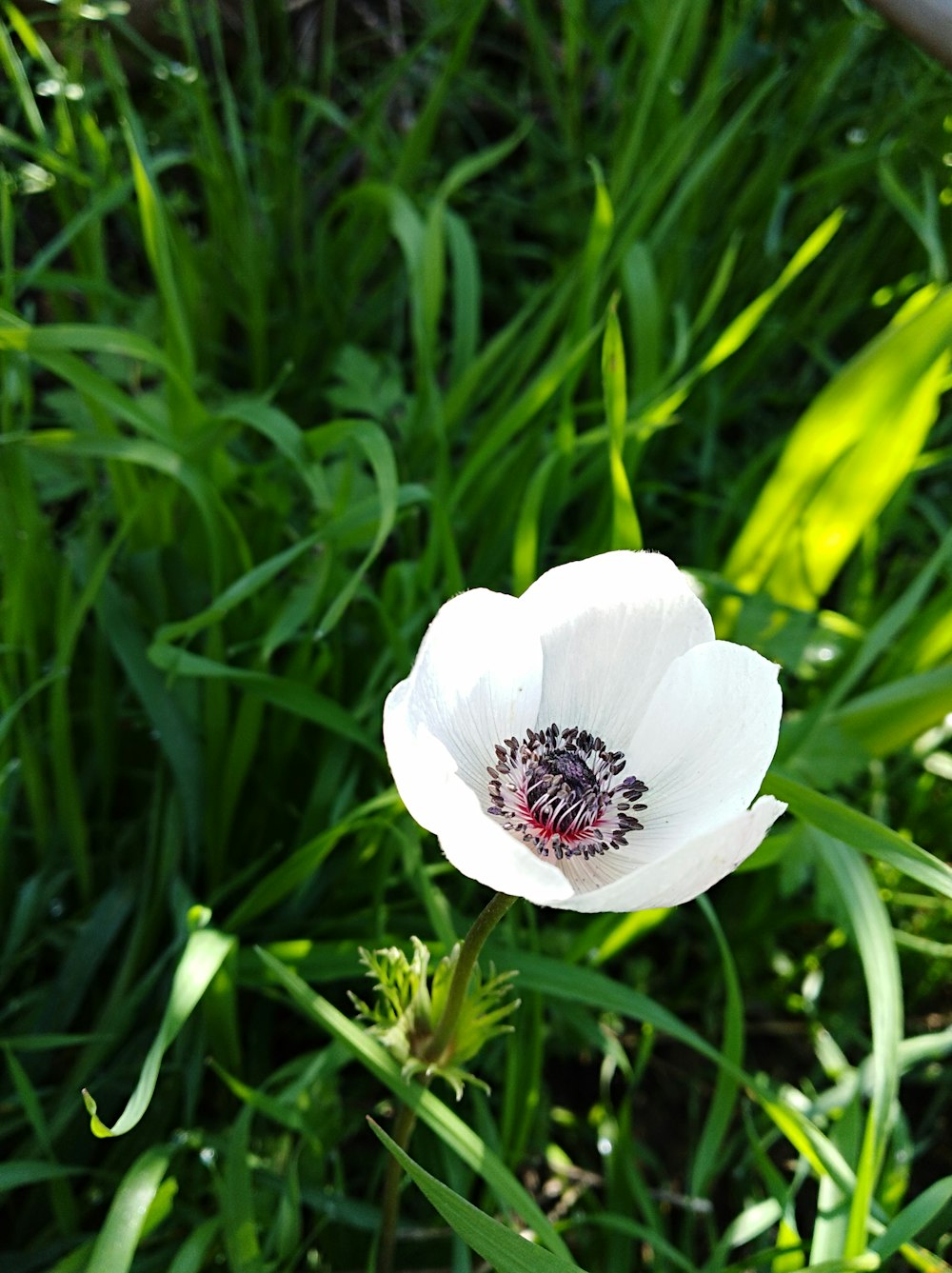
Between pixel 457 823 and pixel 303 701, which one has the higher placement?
pixel 457 823

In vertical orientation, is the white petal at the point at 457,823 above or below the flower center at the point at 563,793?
above

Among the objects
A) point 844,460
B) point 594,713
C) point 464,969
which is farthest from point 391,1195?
point 844,460

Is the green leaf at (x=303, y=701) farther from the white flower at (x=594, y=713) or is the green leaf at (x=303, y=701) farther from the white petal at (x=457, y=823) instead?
the white petal at (x=457, y=823)

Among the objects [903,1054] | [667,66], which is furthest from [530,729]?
[667,66]

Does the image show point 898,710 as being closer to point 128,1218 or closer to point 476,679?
point 476,679

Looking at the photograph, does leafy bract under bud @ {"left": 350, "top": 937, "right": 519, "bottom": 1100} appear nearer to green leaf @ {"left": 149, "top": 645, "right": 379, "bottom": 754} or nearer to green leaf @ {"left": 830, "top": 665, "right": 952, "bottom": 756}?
green leaf @ {"left": 149, "top": 645, "right": 379, "bottom": 754}

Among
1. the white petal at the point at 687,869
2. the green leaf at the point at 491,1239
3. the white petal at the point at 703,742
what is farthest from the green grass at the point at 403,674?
the white petal at the point at 687,869
